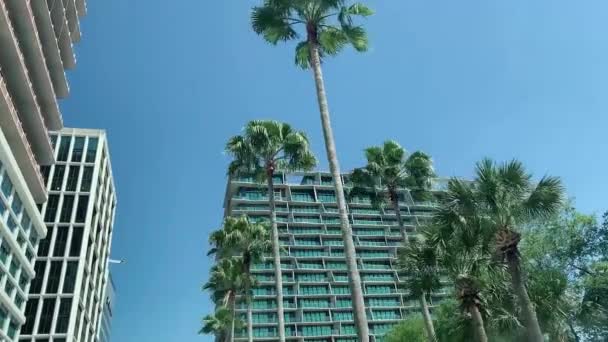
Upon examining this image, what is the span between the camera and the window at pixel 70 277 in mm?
65312

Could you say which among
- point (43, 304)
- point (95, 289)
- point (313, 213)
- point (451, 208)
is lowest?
point (451, 208)

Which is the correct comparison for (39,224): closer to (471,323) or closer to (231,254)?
(231,254)

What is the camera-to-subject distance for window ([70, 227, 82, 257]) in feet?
224

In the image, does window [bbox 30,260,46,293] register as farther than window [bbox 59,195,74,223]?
No

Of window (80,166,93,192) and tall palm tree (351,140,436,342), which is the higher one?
window (80,166,93,192)

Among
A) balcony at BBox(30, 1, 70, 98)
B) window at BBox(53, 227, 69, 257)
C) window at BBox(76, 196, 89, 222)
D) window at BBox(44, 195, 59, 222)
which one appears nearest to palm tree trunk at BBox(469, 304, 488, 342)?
balcony at BBox(30, 1, 70, 98)

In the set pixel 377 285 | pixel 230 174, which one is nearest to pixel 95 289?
pixel 377 285

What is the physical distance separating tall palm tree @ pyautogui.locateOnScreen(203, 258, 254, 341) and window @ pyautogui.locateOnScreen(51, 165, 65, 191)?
147 ft

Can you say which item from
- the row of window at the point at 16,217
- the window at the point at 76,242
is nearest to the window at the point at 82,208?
the window at the point at 76,242

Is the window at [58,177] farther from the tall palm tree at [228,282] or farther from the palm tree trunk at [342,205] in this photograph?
the palm tree trunk at [342,205]

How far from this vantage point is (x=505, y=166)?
1636 centimetres

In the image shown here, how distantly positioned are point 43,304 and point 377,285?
59387 millimetres

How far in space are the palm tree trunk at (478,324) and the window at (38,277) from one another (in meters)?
61.9

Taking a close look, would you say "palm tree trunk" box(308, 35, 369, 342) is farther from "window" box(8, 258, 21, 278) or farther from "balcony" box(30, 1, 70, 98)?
"balcony" box(30, 1, 70, 98)
